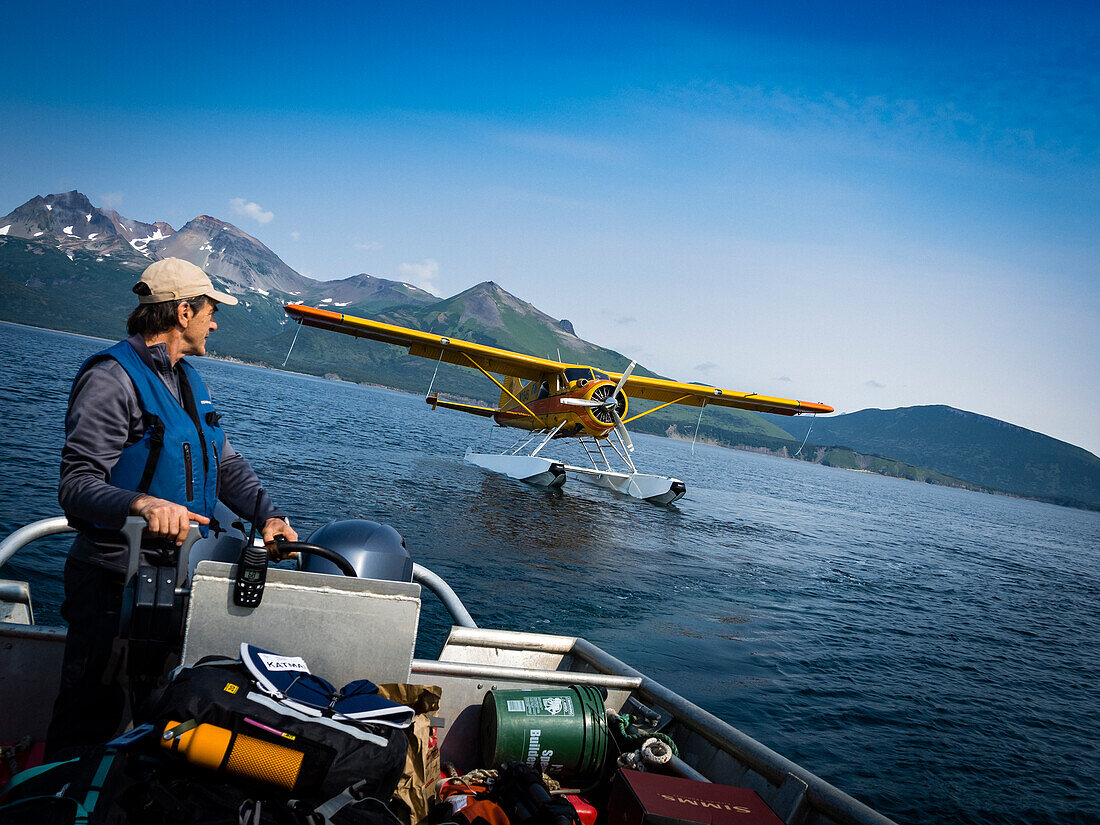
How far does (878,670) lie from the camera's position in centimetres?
944

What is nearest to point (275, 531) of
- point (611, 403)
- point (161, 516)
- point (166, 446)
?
point (166, 446)

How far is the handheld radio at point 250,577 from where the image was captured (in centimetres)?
238

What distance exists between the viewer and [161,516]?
218 cm

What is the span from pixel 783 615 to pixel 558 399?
42.6 ft

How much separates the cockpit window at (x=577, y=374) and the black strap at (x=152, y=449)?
2117cm

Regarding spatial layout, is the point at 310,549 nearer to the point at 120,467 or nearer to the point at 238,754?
the point at 120,467

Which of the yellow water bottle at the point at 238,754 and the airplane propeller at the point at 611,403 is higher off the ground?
the airplane propeller at the point at 611,403

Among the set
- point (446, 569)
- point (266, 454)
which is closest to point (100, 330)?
point (266, 454)

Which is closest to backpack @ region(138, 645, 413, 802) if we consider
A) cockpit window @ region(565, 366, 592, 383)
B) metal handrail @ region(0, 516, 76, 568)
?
metal handrail @ region(0, 516, 76, 568)

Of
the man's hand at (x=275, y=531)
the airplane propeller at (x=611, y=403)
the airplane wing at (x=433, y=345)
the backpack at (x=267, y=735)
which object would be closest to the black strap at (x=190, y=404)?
the man's hand at (x=275, y=531)

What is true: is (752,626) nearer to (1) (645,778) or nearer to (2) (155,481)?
(1) (645,778)

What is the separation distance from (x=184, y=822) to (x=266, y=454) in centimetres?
2069

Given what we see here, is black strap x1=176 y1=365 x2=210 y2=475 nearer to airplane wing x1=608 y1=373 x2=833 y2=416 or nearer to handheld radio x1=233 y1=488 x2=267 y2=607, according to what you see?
handheld radio x1=233 y1=488 x2=267 y2=607

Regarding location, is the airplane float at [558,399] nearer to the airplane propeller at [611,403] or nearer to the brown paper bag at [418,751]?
the airplane propeller at [611,403]
